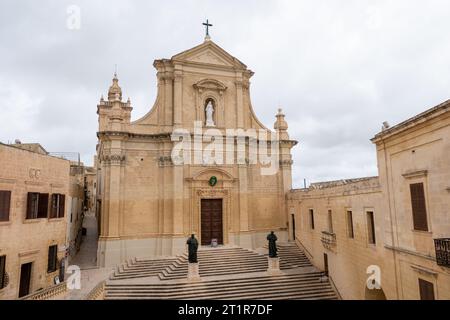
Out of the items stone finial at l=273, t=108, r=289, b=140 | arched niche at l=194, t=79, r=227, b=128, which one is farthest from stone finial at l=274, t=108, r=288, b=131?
arched niche at l=194, t=79, r=227, b=128

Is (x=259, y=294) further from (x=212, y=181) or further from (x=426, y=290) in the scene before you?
(x=212, y=181)

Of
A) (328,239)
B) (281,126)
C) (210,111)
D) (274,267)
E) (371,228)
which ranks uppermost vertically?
(210,111)

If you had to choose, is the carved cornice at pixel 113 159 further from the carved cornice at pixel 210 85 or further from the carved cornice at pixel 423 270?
the carved cornice at pixel 423 270

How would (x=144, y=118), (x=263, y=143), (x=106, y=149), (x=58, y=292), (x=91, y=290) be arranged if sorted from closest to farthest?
(x=58, y=292)
(x=91, y=290)
(x=106, y=149)
(x=144, y=118)
(x=263, y=143)

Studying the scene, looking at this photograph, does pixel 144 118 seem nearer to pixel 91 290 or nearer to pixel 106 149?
pixel 106 149

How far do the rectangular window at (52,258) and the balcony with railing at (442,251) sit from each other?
16.5 m

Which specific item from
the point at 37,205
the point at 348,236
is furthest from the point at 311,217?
the point at 37,205

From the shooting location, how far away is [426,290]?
10242 mm

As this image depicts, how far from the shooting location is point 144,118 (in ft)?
72.7

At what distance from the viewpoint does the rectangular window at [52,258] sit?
1591 centimetres

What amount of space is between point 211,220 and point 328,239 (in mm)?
8306
